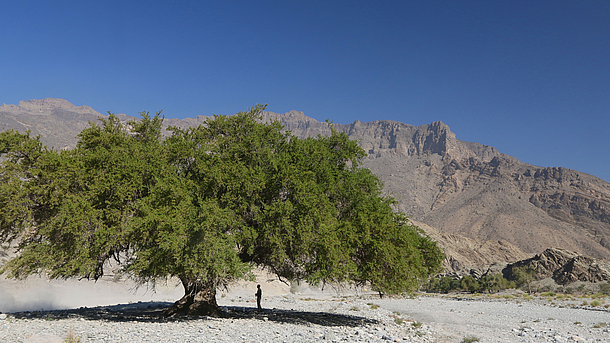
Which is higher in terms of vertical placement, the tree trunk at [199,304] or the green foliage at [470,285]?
the tree trunk at [199,304]

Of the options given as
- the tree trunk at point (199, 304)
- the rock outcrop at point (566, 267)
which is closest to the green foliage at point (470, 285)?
the rock outcrop at point (566, 267)

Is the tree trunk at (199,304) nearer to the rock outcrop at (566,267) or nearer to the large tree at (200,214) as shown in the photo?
the large tree at (200,214)

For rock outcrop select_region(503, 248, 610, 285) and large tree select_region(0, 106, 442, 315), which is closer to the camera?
large tree select_region(0, 106, 442, 315)

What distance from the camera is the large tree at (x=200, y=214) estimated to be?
15.4m

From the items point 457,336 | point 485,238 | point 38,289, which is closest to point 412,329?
point 457,336

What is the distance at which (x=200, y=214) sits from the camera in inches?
610

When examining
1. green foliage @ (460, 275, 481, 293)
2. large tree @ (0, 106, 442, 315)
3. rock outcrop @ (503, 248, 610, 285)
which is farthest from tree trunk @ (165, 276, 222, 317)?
rock outcrop @ (503, 248, 610, 285)

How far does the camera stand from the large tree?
50.6 ft

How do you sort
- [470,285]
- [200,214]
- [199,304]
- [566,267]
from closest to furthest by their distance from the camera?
[200,214] → [199,304] → [470,285] → [566,267]

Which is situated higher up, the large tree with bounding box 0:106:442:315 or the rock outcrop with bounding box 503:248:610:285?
the large tree with bounding box 0:106:442:315

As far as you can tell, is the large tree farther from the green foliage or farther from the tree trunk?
the green foliage

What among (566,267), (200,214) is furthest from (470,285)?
(200,214)

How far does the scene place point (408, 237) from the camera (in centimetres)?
1800

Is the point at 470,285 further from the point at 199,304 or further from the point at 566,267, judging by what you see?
the point at 199,304
